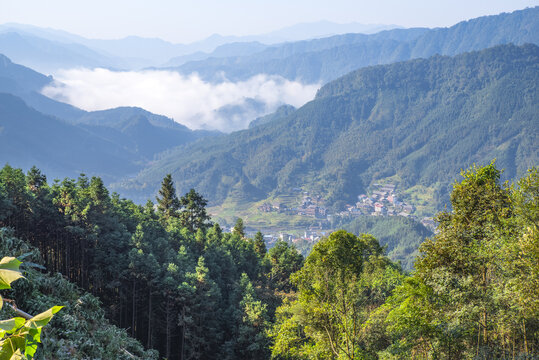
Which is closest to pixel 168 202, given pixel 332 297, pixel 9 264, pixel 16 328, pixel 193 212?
pixel 193 212

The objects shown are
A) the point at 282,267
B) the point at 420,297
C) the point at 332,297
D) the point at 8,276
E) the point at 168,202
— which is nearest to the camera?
the point at 8,276

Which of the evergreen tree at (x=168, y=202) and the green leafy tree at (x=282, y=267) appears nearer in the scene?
the green leafy tree at (x=282, y=267)

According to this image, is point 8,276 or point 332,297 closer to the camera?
point 8,276

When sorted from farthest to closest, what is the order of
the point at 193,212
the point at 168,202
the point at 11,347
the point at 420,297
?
the point at 168,202 < the point at 193,212 < the point at 420,297 < the point at 11,347

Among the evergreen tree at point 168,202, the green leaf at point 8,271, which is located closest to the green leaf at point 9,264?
the green leaf at point 8,271

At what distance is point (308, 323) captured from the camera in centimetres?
1734

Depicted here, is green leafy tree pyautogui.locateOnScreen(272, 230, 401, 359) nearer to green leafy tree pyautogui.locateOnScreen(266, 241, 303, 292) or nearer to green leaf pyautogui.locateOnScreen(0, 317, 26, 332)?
green leaf pyautogui.locateOnScreen(0, 317, 26, 332)

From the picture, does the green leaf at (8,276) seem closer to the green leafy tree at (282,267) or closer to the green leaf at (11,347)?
the green leaf at (11,347)

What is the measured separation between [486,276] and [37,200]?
108ft

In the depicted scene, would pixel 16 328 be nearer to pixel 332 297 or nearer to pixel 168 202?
pixel 332 297

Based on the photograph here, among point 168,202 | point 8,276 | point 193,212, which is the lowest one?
point 8,276

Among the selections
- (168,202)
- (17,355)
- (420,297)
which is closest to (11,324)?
(17,355)

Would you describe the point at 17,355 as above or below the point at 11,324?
below

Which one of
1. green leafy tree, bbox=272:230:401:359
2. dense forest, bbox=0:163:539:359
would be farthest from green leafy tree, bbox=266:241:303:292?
green leafy tree, bbox=272:230:401:359
